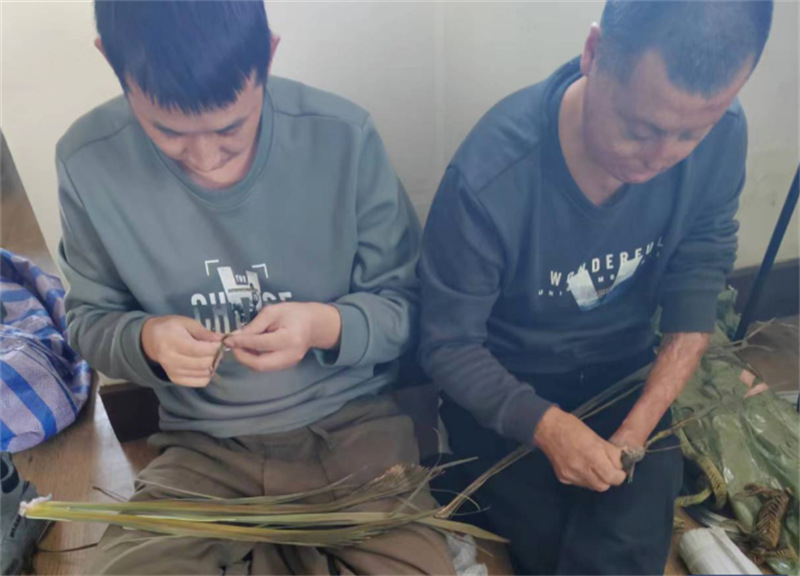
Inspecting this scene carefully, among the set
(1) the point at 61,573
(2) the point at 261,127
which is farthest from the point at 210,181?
(1) the point at 61,573

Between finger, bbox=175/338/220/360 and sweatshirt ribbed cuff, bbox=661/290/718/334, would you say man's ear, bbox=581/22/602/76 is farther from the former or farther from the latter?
finger, bbox=175/338/220/360

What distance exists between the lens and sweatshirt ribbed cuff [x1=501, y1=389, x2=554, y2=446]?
689 mm

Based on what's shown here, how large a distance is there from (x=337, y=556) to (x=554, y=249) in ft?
1.27

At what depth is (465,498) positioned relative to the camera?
28.3 inches

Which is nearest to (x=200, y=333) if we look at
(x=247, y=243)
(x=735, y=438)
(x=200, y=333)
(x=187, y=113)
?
(x=200, y=333)

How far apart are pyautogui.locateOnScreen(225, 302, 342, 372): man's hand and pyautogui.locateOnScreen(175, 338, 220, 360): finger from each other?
16mm

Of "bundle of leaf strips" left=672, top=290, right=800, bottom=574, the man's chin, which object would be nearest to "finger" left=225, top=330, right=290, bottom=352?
the man's chin

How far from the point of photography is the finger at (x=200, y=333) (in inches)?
24.4

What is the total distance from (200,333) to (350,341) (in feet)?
0.51

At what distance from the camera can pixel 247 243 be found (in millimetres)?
682

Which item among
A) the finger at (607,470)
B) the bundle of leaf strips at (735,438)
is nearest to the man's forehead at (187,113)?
the finger at (607,470)

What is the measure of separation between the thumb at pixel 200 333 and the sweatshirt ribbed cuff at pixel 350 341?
0.41ft

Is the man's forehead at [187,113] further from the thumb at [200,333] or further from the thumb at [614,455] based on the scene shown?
the thumb at [614,455]

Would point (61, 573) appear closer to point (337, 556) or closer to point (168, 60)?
point (337, 556)
